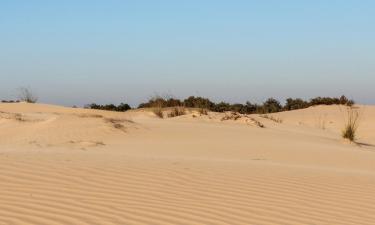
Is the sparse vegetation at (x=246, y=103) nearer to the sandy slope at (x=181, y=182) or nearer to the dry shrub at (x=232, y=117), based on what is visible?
the dry shrub at (x=232, y=117)

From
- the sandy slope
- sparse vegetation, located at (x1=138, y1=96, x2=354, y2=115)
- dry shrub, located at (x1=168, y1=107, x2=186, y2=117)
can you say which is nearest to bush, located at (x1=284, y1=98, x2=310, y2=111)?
sparse vegetation, located at (x1=138, y1=96, x2=354, y2=115)

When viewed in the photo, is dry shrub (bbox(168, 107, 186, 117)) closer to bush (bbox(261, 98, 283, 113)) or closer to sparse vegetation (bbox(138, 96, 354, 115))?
sparse vegetation (bbox(138, 96, 354, 115))

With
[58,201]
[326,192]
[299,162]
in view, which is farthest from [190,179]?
[299,162]

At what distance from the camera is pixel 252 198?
6.38m

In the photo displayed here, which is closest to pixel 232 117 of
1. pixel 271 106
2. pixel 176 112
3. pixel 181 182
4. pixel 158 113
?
pixel 176 112

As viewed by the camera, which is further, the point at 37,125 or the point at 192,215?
the point at 37,125

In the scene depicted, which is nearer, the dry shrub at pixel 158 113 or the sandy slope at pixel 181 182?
the sandy slope at pixel 181 182

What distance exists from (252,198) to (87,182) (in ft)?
5.95

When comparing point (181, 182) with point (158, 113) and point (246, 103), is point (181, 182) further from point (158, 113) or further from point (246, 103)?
point (246, 103)

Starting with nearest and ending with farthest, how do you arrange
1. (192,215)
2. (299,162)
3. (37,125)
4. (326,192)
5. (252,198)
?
(192,215) → (252,198) → (326,192) → (299,162) → (37,125)

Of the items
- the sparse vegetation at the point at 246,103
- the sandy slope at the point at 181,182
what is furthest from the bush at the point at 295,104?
the sandy slope at the point at 181,182

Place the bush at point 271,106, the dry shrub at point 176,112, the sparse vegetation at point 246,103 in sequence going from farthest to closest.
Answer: the bush at point 271,106 < the sparse vegetation at point 246,103 < the dry shrub at point 176,112

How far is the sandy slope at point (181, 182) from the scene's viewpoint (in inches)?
213

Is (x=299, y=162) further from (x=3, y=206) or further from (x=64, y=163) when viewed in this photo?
(x=3, y=206)
